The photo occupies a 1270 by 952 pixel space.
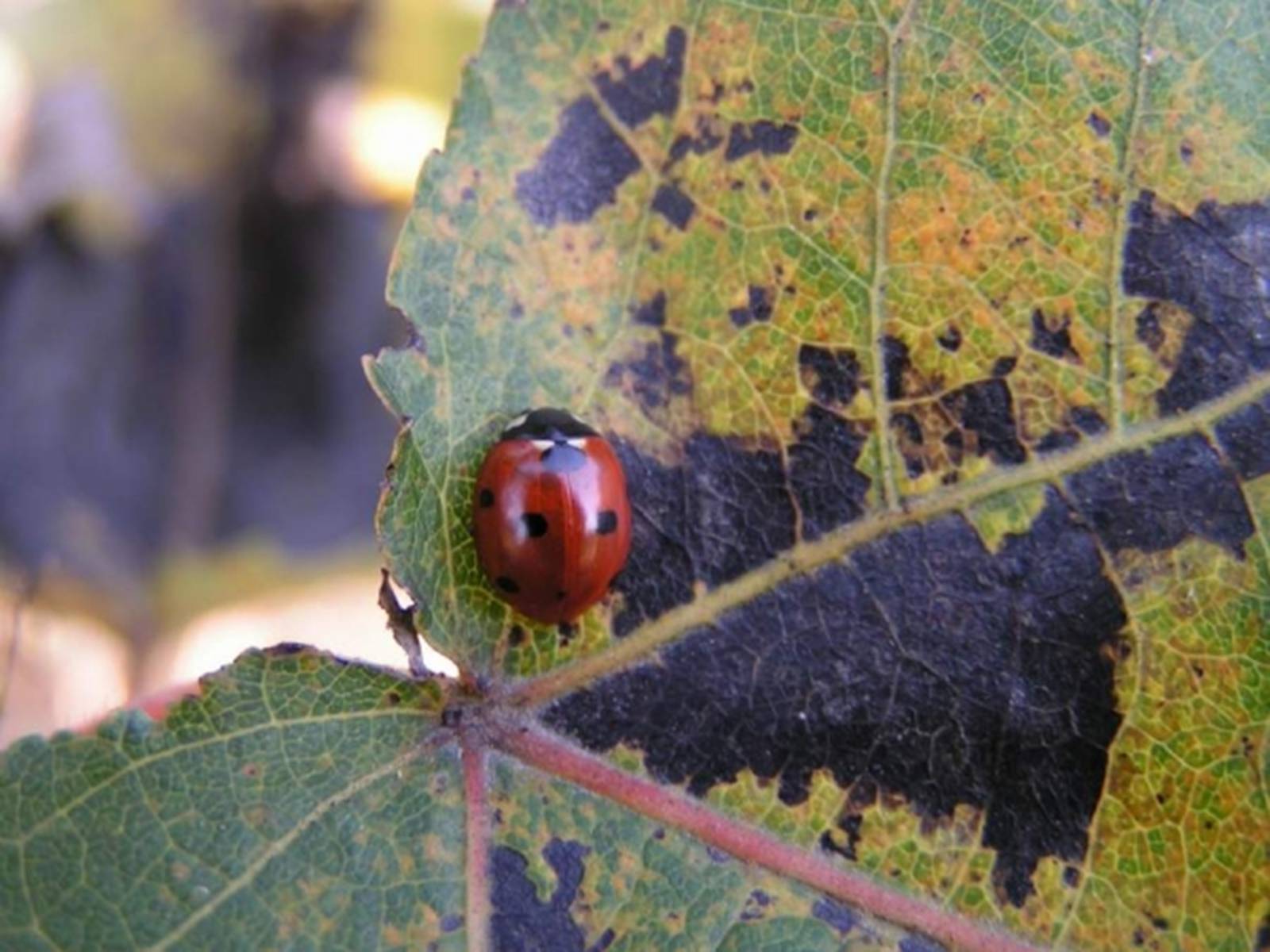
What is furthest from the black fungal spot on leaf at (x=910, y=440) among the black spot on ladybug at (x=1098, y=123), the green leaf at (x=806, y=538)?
the black spot on ladybug at (x=1098, y=123)

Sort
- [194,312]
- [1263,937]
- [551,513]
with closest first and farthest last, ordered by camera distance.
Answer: [1263,937] < [551,513] < [194,312]

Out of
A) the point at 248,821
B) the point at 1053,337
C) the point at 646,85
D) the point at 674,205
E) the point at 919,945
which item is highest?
the point at 646,85

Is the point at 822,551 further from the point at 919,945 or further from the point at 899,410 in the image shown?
the point at 919,945

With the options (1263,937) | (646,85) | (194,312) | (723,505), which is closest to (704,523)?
(723,505)

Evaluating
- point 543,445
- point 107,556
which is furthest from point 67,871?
point 107,556

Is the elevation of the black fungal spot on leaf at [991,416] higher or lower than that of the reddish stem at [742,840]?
higher

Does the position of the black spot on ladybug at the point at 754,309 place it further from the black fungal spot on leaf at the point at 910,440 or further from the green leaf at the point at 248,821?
the green leaf at the point at 248,821

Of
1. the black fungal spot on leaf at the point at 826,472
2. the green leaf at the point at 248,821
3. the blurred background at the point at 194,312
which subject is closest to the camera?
the green leaf at the point at 248,821

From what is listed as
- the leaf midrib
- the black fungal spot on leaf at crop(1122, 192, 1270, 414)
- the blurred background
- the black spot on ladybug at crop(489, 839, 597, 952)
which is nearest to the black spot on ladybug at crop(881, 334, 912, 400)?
the leaf midrib
